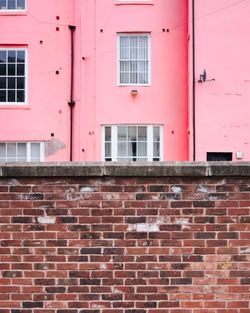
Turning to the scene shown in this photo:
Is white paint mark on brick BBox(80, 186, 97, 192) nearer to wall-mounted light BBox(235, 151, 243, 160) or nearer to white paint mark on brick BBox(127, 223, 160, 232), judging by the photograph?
white paint mark on brick BBox(127, 223, 160, 232)

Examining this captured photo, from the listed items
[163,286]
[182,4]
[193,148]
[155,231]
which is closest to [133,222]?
[155,231]

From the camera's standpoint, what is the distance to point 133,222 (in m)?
5.44

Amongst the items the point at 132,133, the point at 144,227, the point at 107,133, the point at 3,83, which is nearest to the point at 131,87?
the point at 132,133

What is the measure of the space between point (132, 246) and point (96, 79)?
15.9 m

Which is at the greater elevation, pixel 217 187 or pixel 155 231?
pixel 217 187

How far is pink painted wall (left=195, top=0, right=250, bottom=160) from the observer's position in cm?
1986

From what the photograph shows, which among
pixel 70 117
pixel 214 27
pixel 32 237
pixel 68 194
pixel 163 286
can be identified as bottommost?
pixel 163 286

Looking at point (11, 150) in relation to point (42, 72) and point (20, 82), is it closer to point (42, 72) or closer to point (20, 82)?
point (20, 82)

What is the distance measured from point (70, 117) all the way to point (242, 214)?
1598cm

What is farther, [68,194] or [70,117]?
[70,117]

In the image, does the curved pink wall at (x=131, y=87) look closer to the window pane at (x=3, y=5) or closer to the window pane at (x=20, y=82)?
the window pane at (x=20, y=82)

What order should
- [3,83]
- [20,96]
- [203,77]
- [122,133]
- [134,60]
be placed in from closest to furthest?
[203,77] < [122,133] < [134,60] < [20,96] < [3,83]

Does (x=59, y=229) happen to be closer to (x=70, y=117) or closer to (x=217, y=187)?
(x=217, y=187)

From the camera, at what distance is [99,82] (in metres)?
20.9
